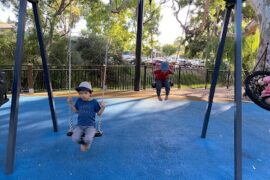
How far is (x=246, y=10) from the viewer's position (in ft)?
87.9

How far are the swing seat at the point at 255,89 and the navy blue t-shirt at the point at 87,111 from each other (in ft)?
7.14

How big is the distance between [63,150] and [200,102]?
554 cm

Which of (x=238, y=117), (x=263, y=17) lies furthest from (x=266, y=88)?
(x=263, y=17)

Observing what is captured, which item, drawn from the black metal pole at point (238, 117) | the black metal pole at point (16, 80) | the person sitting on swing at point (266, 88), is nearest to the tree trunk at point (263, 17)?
the person sitting on swing at point (266, 88)

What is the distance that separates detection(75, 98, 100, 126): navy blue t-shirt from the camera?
13.9 feet

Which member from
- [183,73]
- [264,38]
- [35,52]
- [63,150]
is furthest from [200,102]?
[35,52]

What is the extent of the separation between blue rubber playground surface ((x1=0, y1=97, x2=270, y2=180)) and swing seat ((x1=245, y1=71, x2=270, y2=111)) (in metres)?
0.75

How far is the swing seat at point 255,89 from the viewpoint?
4479 millimetres

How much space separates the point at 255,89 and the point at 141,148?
6.54ft

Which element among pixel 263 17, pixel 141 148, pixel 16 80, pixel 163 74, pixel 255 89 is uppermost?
pixel 263 17

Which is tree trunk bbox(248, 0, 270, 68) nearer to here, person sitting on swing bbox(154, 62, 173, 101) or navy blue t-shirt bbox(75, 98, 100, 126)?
person sitting on swing bbox(154, 62, 173, 101)

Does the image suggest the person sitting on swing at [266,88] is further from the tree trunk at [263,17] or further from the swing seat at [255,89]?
the tree trunk at [263,17]

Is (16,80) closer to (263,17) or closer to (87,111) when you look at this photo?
(87,111)

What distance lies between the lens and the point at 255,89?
498 centimetres
